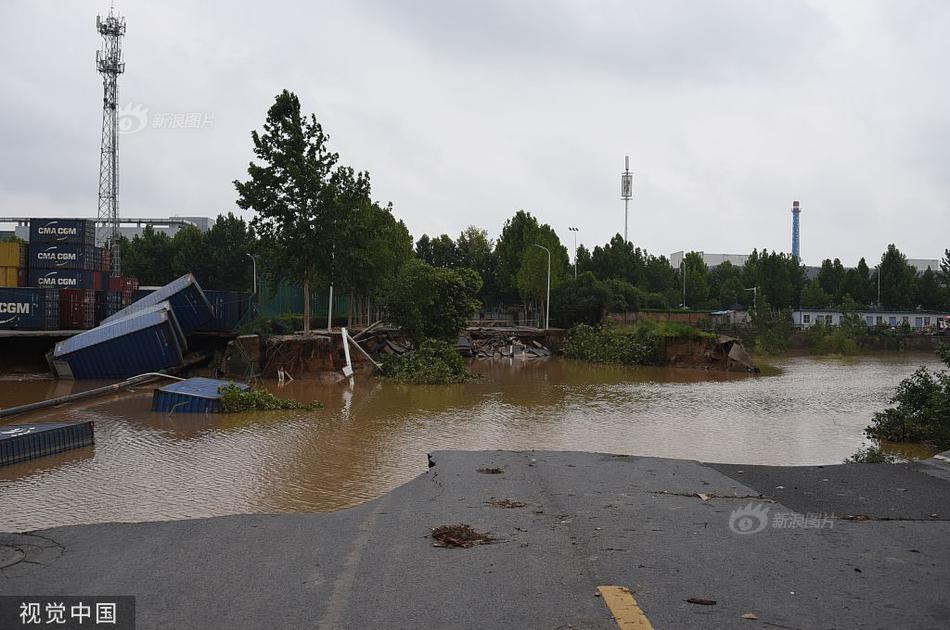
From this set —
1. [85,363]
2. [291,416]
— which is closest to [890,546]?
[291,416]

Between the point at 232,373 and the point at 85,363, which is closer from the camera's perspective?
the point at 85,363

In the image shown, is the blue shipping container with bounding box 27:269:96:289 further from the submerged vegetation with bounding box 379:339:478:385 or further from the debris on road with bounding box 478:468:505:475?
the debris on road with bounding box 478:468:505:475

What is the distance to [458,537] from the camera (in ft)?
22.1

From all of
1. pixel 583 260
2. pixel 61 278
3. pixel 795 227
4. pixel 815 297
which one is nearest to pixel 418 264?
pixel 61 278

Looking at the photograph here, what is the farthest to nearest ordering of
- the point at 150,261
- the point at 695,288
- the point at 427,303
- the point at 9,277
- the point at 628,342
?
the point at 695,288 → the point at 150,261 → the point at 628,342 → the point at 427,303 → the point at 9,277

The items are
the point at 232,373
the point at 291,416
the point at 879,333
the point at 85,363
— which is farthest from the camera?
the point at 879,333

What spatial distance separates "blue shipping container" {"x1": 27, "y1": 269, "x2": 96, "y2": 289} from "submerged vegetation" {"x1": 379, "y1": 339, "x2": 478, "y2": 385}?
14613mm

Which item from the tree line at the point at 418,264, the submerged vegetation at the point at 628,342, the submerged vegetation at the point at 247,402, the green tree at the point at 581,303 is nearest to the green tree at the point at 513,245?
the tree line at the point at 418,264

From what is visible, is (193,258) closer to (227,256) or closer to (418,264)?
(227,256)

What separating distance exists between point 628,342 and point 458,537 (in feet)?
116

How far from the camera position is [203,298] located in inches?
1267

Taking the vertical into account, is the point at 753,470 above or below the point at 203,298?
below

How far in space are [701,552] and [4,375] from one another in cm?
2968

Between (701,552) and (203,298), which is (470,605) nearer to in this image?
(701,552)
